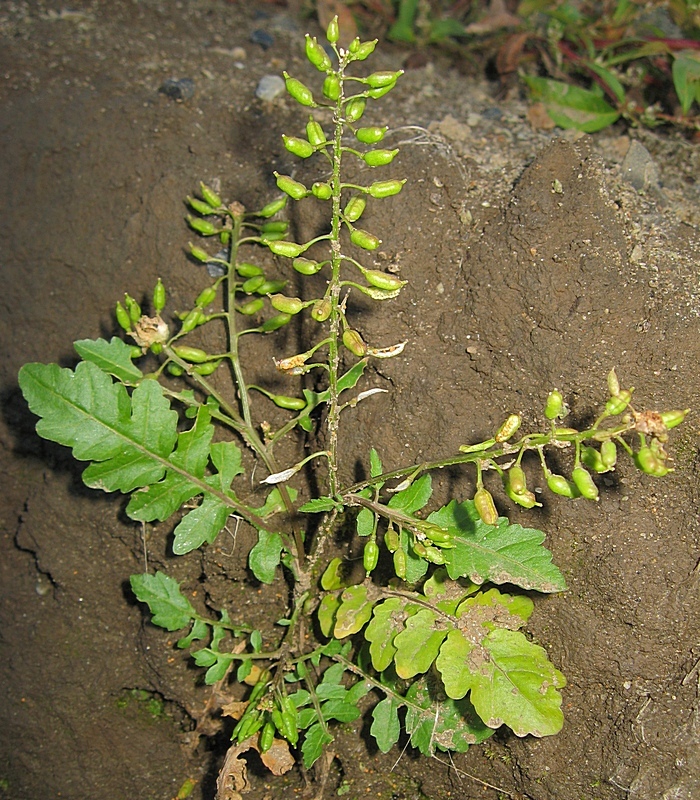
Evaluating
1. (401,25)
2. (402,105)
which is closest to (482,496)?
(402,105)

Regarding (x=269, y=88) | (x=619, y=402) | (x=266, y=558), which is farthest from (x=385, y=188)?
(x=269, y=88)

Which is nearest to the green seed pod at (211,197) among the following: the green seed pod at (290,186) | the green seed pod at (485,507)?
the green seed pod at (290,186)

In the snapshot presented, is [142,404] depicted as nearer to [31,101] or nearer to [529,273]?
[529,273]

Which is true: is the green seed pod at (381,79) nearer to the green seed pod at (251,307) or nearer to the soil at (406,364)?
the soil at (406,364)

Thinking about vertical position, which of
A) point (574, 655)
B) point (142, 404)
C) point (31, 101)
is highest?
point (31, 101)

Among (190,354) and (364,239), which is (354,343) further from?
(190,354)
